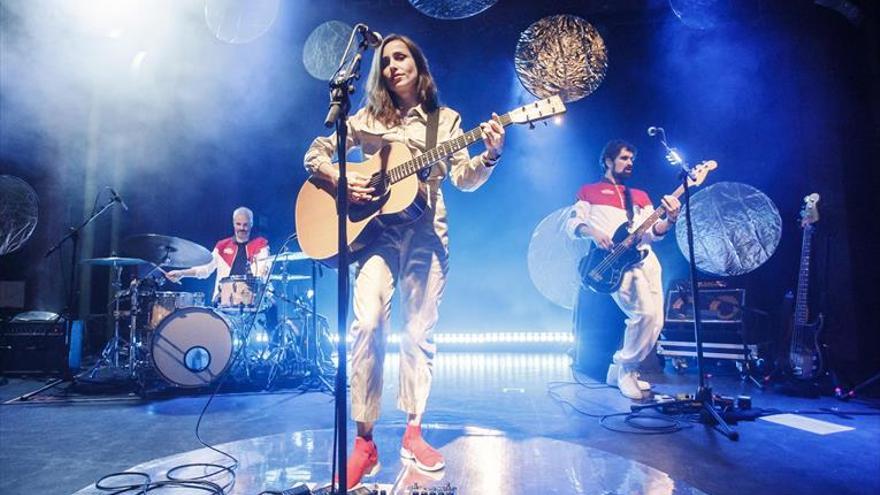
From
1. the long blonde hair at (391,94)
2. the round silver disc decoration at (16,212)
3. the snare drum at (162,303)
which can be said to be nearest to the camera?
the long blonde hair at (391,94)

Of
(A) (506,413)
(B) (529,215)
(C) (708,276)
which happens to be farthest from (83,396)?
(C) (708,276)

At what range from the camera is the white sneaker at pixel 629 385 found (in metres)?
4.47

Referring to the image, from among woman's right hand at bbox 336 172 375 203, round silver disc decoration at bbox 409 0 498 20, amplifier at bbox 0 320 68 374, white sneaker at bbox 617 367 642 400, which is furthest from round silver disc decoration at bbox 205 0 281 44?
white sneaker at bbox 617 367 642 400

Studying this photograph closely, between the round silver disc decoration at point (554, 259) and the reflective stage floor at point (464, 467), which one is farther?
the round silver disc decoration at point (554, 259)

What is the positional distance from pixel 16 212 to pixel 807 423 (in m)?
10.1

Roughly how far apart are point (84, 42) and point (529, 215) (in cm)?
760

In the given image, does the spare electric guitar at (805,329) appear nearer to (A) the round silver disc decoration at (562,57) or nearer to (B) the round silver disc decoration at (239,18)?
(A) the round silver disc decoration at (562,57)

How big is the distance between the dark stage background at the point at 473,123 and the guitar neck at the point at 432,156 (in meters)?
5.28

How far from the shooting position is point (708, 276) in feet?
21.2

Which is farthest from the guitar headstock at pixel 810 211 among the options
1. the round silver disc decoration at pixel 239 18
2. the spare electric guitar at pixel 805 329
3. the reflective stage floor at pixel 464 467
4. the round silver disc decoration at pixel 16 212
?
the round silver disc decoration at pixel 16 212

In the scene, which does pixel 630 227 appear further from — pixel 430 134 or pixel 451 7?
pixel 451 7

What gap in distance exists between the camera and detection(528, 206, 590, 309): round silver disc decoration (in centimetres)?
819

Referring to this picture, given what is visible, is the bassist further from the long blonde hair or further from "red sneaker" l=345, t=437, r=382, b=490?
"red sneaker" l=345, t=437, r=382, b=490

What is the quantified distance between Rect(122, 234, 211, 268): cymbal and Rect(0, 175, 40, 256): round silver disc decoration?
3572 millimetres
